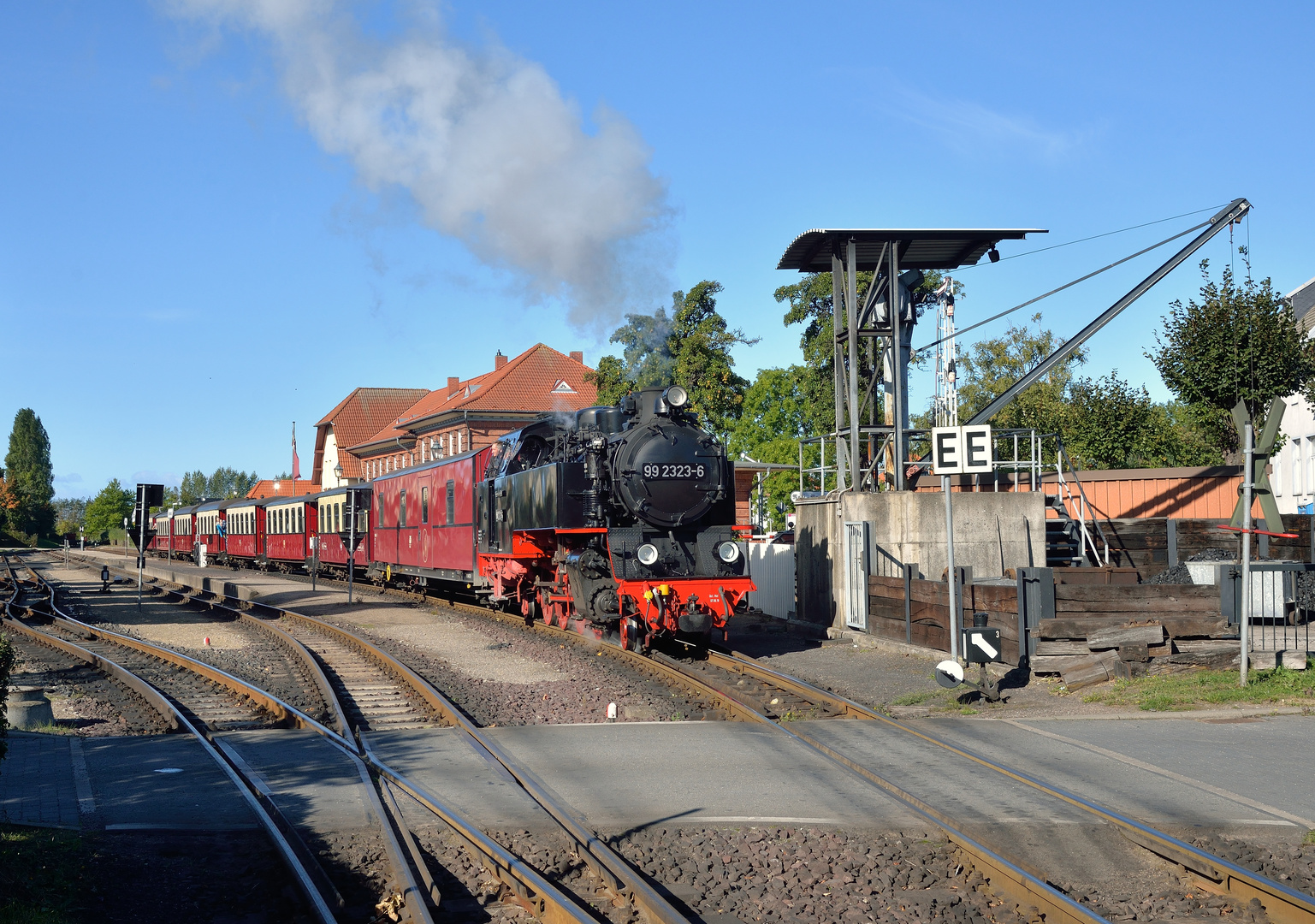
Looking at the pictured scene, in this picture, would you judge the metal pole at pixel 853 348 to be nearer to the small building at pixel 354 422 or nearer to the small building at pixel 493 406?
the small building at pixel 493 406

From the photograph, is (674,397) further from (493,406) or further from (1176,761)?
(493,406)

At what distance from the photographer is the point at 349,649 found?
52.7 ft

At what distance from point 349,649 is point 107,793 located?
8746 mm

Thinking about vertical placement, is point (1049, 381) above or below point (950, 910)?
above

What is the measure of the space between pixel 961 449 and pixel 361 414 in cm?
7463

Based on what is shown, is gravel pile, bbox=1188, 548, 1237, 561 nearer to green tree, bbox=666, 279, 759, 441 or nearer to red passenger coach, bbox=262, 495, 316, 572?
green tree, bbox=666, 279, 759, 441

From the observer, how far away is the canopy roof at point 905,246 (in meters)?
17.2

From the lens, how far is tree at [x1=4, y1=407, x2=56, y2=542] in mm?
100875

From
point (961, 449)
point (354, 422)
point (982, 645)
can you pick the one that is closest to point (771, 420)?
point (961, 449)

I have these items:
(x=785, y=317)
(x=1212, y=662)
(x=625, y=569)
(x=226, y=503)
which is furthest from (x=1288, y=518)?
(x=226, y=503)

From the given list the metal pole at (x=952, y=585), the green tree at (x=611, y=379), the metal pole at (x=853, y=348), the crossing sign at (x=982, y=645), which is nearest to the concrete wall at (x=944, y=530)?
the metal pole at (x=853, y=348)

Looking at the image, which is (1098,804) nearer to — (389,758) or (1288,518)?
(389,758)

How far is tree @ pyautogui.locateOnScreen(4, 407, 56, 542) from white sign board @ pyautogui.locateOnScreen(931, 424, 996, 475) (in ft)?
346

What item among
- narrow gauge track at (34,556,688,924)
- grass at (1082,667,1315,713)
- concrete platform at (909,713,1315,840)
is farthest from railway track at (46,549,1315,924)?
grass at (1082,667,1315,713)
